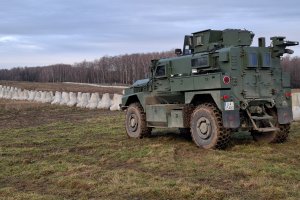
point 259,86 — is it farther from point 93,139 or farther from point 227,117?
point 93,139

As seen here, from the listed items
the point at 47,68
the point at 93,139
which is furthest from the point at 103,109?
the point at 47,68

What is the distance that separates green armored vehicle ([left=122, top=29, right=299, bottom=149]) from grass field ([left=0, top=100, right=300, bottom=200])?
0.53m

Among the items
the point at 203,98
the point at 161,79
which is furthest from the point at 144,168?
the point at 161,79

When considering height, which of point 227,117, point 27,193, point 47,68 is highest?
point 47,68

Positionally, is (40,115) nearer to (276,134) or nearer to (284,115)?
(276,134)

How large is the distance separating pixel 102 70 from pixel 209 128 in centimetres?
12194

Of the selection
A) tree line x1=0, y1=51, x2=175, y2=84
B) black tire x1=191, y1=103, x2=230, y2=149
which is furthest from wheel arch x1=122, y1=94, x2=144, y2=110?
tree line x1=0, y1=51, x2=175, y2=84

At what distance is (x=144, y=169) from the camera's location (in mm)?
9352

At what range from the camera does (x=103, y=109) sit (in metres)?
28.2

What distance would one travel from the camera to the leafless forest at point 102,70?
108 meters

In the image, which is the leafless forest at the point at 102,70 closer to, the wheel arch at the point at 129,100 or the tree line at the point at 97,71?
the tree line at the point at 97,71

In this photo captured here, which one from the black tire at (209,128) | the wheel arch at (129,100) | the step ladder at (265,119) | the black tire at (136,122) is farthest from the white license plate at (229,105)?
the wheel arch at (129,100)

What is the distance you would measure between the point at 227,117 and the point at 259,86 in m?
1.36

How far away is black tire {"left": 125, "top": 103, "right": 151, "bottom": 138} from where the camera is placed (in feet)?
47.2
